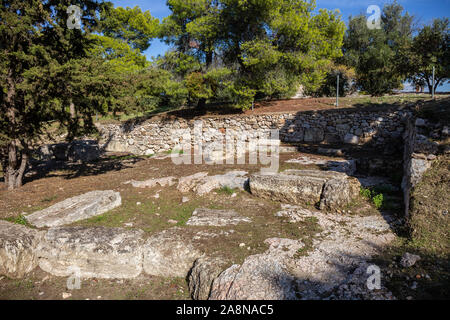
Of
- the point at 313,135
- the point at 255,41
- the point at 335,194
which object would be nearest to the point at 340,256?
the point at 335,194

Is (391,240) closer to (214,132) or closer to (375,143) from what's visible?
(375,143)

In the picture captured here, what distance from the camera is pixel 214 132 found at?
13.6 meters

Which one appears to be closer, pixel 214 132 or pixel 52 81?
pixel 52 81

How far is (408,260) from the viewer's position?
338 cm

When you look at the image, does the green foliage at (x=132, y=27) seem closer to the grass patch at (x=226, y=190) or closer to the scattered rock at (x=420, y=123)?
the grass patch at (x=226, y=190)

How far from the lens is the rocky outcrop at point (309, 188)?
524 cm

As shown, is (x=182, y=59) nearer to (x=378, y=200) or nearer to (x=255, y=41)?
(x=255, y=41)

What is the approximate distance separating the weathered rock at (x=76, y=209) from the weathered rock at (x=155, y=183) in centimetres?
116

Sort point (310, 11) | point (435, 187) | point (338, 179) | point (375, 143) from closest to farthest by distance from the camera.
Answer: point (435, 187)
point (338, 179)
point (375, 143)
point (310, 11)

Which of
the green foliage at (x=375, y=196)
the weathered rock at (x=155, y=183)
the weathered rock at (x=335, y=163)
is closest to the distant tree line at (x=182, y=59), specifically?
the weathered rock at (x=155, y=183)

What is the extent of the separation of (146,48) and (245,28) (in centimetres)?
1106

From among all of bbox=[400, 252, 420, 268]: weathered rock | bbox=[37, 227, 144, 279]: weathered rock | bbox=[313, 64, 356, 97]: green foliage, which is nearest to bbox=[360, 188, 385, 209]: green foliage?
bbox=[400, 252, 420, 268]: weathered rock
